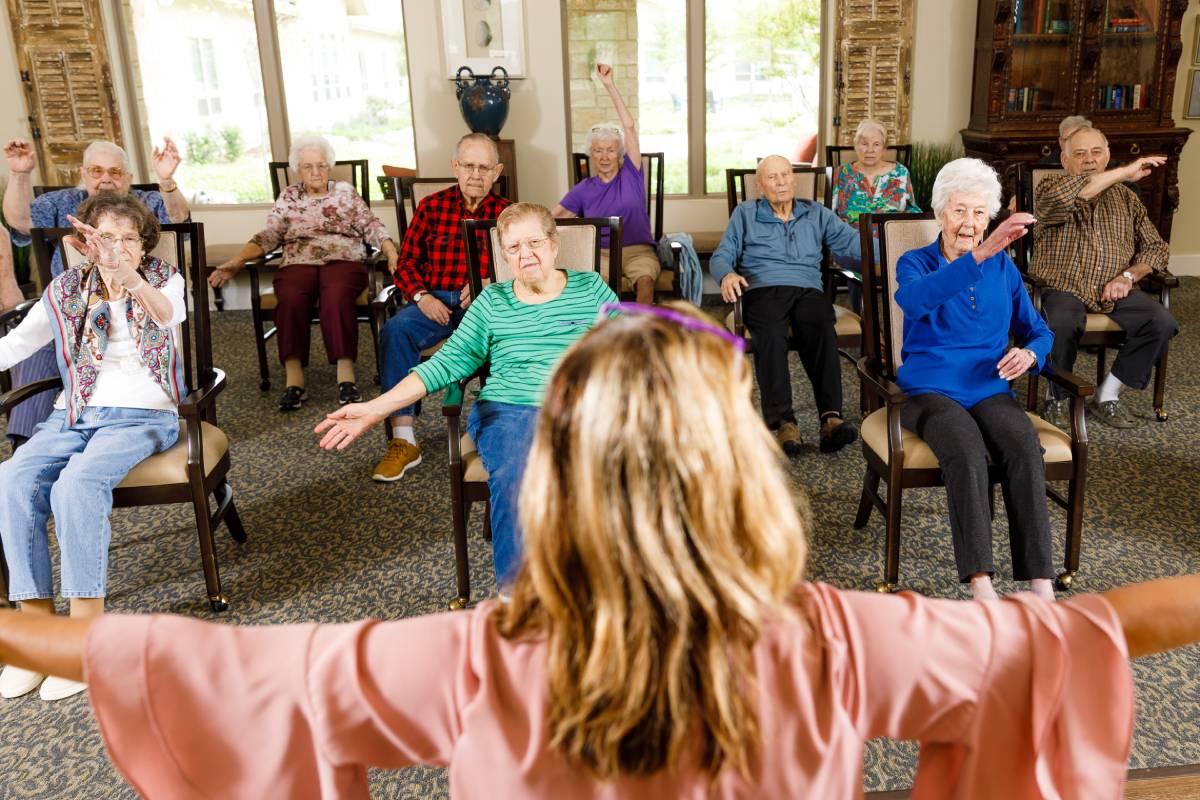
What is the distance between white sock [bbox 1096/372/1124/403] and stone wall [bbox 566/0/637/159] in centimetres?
344

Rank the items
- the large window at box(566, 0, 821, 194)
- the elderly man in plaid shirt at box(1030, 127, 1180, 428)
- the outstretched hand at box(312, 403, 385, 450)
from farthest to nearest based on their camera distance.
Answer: the large window at box(566, 0, 821, 194) < the elderly man in plaid shirt at box(1030, 127, 1180, 428) < the outstretched hand at box(312, 403, 385, 450)

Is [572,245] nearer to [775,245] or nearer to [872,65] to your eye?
[775,245]

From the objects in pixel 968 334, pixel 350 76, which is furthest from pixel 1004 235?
pixel 350 76

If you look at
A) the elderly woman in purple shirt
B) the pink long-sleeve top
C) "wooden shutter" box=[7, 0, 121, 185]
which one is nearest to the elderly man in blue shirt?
the elderly woman in purple shirt

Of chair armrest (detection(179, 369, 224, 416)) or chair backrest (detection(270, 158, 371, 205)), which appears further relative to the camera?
chair backrest (detection(270, 158, 371, 205))

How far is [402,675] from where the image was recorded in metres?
0.84

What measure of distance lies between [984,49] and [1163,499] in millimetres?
3680

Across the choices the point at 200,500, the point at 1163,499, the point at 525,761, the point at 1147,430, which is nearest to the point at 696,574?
the point at 525,761

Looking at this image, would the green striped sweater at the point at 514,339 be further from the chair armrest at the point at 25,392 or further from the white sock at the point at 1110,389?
the white sock at the point at 1110,389

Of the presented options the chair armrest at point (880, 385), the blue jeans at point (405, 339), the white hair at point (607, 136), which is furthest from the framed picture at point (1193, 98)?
the blue jeans at point (405, 339)

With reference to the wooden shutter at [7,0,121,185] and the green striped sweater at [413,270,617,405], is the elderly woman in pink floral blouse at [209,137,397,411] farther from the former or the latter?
the wooden shutter at [7,0,121,185]

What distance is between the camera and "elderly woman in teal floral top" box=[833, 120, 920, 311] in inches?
180

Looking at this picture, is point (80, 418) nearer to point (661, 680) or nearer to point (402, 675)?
point (402, 675)

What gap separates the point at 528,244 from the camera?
8.57 feet
